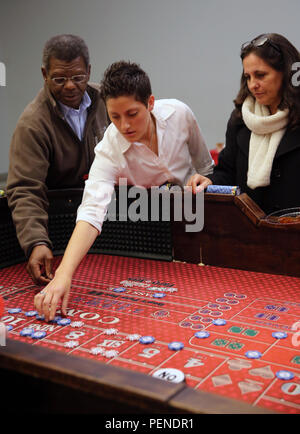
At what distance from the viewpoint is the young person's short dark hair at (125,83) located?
6.56 feet

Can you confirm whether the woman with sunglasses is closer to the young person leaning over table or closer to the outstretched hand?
the young person leaning over table

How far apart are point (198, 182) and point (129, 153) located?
345mm

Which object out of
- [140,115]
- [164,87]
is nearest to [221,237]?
[140,115]

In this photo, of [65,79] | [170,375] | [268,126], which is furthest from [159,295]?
[65,79]

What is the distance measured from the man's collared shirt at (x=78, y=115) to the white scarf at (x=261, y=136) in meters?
0.83

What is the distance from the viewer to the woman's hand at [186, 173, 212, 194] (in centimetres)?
229

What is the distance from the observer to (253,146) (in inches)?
95.6

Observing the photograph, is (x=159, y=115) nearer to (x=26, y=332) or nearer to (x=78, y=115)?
(x=78, y=115)

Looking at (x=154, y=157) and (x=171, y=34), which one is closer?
(x=154, y=157)

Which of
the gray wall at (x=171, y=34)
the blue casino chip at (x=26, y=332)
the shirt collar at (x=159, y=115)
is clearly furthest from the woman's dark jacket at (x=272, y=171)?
the gray wall at (x=171, y=34)

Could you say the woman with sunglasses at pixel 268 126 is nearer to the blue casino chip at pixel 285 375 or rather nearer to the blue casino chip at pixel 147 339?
the blue casino chip at pixel 147 339

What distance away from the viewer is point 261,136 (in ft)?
7.89

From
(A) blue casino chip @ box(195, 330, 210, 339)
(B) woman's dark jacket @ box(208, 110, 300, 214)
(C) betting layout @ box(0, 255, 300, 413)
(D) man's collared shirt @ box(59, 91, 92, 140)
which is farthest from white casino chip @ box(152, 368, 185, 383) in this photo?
Result: (D) man's collared shirt @ box(59, 91, 92, 140)

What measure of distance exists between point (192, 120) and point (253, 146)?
32 cm
